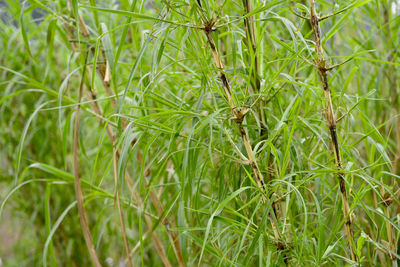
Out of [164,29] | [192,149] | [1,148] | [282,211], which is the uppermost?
[164,29]

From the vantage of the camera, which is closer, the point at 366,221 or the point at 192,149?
the point at 192,149

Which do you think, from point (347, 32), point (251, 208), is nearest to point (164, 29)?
point (251, 208)

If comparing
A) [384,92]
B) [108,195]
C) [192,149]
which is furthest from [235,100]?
[384,92]

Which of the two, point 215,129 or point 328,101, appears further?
point 215,129

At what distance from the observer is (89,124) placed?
1.40 metres

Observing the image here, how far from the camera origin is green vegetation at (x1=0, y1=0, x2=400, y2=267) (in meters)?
0.46

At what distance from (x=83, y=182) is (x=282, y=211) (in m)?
0.35

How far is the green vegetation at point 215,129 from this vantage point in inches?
18.1

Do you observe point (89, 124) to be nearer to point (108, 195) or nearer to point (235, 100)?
point (108, 195)

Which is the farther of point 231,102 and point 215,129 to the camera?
point 215,129

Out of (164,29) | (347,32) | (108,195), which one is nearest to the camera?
(164,29)

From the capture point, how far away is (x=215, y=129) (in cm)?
57

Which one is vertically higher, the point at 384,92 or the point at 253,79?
the point at 253,79

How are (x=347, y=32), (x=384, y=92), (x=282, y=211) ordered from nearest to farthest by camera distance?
1. (x=282, y=211)
2. (x=384, y=92)
3. (x=347, y=32)
